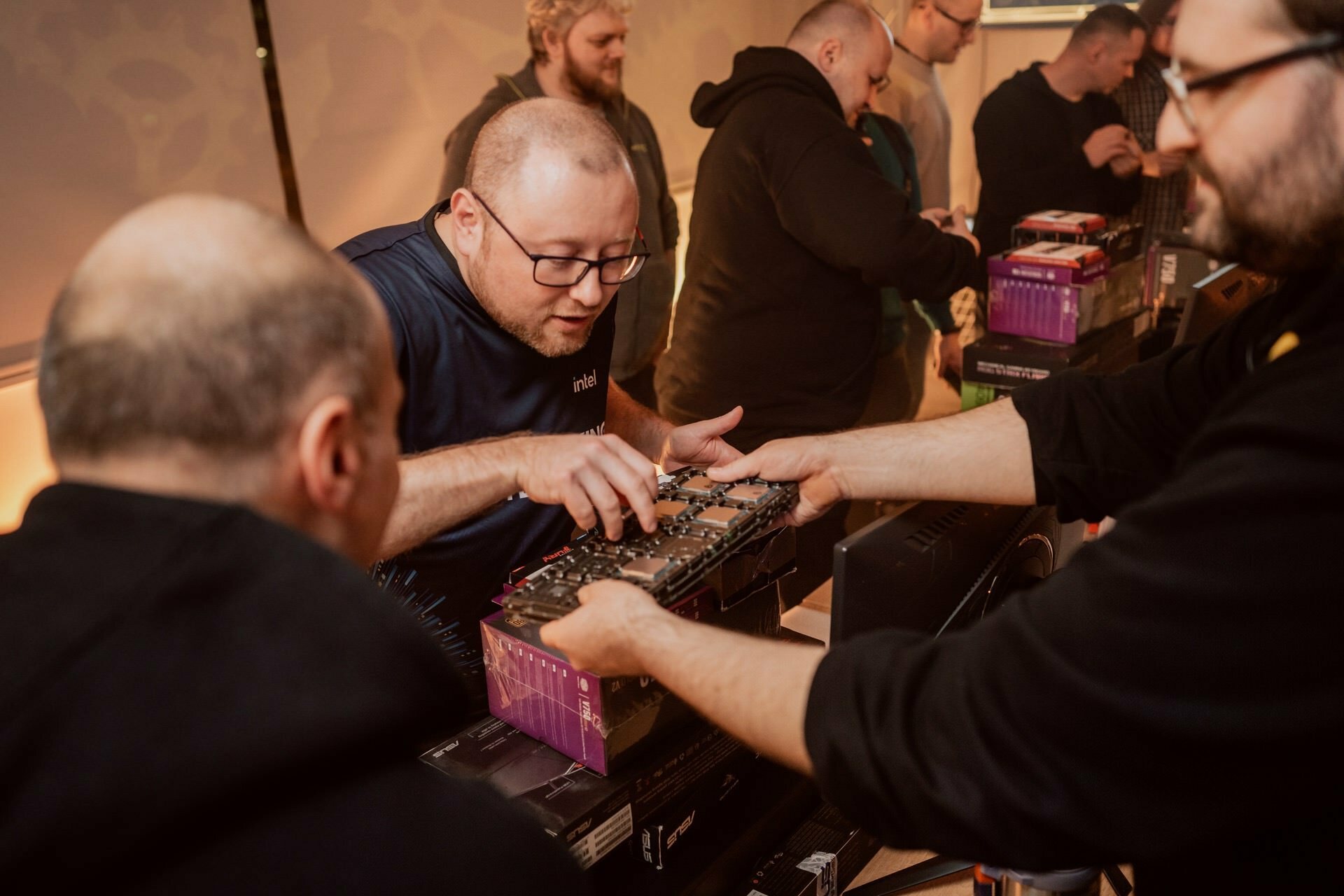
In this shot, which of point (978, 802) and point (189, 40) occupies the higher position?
point (189, 40)

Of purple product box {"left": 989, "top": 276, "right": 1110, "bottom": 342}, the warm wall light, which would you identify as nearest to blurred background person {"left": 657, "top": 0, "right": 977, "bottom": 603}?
purple product box {"left": 989, "top": 276, "right": 1110, "bottom": 342}

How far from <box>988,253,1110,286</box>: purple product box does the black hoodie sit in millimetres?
102

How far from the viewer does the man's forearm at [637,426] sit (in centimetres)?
209

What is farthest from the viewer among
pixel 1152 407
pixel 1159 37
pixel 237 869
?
pixel 1159 37

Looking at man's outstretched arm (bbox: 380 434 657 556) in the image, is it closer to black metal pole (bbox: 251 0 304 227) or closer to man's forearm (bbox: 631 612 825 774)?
man's forearm (bbox: 631 612 825 774)

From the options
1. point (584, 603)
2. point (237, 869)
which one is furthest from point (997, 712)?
point (237, 869)

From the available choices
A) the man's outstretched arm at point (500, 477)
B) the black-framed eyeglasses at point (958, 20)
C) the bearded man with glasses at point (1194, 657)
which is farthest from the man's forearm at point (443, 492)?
the black-framed eyeglasses at point (958, 20)

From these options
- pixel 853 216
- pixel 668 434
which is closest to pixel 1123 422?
pixel 668 434

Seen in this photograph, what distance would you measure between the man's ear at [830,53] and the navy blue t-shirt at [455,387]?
1475 mm

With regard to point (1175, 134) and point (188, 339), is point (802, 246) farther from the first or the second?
point (188, 339)

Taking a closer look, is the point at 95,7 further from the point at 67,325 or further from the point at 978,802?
the point at 978,802

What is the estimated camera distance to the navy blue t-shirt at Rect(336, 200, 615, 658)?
1697 mm

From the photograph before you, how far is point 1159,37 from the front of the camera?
398 centimetres

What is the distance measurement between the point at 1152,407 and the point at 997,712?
0.73 m
